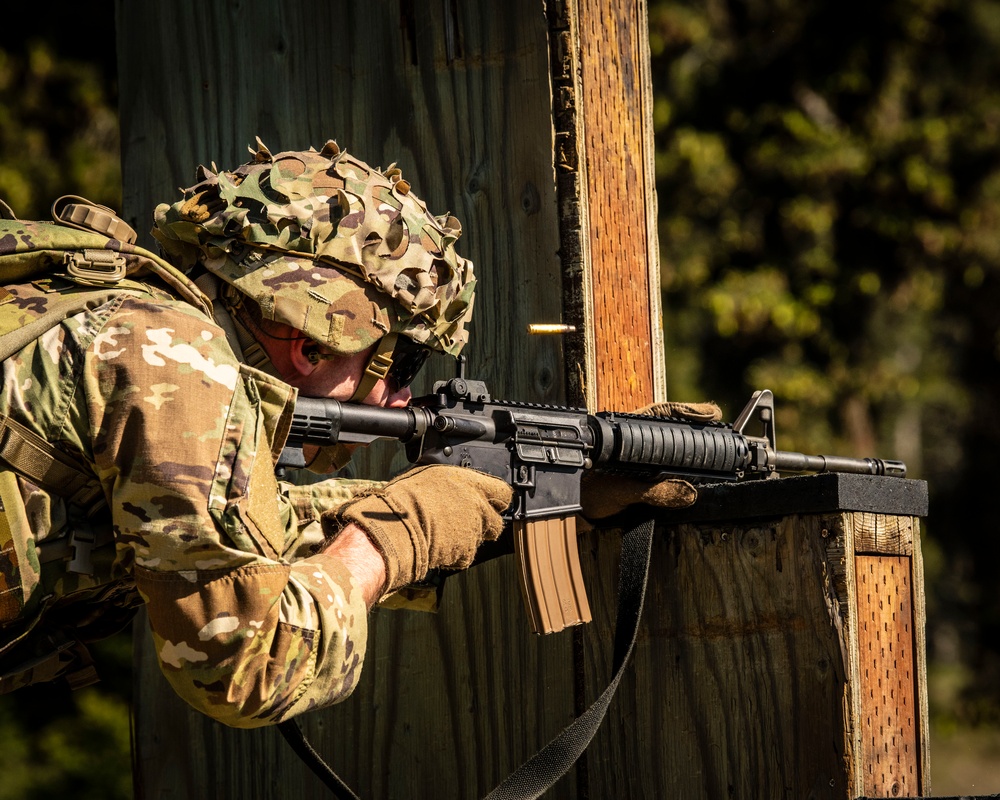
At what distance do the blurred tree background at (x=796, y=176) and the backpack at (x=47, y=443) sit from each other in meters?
5.75

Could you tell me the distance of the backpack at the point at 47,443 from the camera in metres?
2.11

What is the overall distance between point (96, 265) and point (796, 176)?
25.2 ft

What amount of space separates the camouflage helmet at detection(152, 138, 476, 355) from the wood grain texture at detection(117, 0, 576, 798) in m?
0.66

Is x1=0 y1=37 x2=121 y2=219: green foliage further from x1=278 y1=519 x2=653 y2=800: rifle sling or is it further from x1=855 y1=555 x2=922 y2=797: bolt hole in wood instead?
x1=855 y1=555 x2=922 y2=797: bolt hole in wood

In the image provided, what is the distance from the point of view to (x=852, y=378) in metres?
9.66

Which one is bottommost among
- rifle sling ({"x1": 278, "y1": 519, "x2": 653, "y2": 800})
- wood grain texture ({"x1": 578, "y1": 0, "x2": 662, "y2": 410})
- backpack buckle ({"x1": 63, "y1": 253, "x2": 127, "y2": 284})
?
rifle sling ({"x1": 278, "y1": 519, "x2": 653, "y2": 800})

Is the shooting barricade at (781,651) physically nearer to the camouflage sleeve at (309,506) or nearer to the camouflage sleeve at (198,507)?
the camouflage sleeve at (309,506)

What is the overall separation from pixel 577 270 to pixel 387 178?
0.66 m

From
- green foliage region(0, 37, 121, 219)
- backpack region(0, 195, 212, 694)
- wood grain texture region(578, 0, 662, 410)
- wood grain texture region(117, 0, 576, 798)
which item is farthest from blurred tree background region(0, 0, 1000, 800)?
backpack region(0, 195, 212, 694)

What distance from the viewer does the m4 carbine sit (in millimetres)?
2789

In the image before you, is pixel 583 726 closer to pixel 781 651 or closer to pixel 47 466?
pixel 781 651

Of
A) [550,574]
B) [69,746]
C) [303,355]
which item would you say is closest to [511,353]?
[550,574]

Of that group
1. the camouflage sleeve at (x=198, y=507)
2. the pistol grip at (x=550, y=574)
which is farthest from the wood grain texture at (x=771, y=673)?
the camouflage sleeve at (x=198, y=507)

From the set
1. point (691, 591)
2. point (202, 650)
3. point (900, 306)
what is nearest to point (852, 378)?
point (900, 306)
